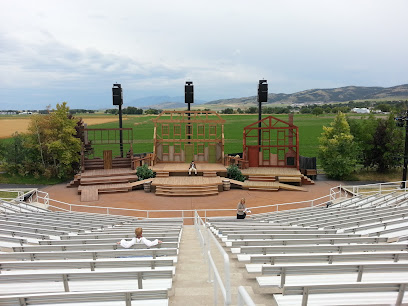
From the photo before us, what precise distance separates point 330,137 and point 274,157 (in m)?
5.82

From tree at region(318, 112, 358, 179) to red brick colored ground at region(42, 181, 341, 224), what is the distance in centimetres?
326

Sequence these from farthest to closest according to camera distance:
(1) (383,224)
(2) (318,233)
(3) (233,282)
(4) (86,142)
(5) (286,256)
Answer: (4) (86,142) < (1) (383,224) < (2) (318,233) < (3) (233,282) < (5) (286,256)

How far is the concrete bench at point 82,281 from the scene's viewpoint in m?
4.61

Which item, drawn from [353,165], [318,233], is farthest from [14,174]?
[353,165]

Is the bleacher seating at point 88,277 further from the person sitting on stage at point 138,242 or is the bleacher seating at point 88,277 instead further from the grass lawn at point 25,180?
the grass lawn at point 25,180

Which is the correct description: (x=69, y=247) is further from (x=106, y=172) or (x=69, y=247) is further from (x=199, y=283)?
(x=106, y=172)

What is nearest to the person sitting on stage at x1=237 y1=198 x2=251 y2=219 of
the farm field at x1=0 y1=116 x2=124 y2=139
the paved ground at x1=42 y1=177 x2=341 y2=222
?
the paved ground at x1=42 y1=177 x2=341 y2=222

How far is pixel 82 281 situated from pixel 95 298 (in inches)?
44.8

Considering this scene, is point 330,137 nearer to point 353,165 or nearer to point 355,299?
point 353,165

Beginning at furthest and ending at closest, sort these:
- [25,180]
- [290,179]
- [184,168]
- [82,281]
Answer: [25,180], [184,168], [290,179], [82,281]

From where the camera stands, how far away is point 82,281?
4.94m

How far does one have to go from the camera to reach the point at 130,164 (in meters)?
29.1

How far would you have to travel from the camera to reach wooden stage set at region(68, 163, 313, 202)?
24.1 metres

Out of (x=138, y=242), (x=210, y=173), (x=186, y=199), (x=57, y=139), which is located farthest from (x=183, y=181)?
(x=138, y=242)
